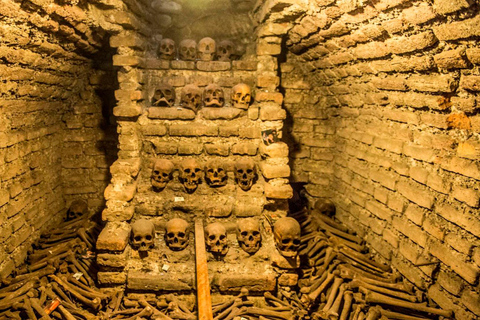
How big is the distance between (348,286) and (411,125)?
2041mm

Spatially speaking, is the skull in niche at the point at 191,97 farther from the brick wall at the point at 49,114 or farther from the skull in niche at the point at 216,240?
the skull in niche at the point at 216,240

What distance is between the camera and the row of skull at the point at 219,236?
3.75 meters

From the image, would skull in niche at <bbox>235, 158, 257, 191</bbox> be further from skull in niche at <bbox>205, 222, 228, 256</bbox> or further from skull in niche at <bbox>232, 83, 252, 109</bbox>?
skull in niche at <bbox>232, 83, 252, 109</bbox>

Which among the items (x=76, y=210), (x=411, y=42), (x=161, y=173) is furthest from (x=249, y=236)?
(x=76, y=210)

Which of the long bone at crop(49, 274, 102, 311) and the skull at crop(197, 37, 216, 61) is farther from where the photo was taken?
the skull at crop(197, 37, 216, 61)

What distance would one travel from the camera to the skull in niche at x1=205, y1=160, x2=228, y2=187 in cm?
428

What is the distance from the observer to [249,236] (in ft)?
12.8

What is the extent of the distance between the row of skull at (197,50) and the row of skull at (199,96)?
0.53m

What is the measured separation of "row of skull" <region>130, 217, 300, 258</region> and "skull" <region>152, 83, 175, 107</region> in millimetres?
1628

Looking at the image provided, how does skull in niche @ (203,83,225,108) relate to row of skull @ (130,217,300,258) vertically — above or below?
above

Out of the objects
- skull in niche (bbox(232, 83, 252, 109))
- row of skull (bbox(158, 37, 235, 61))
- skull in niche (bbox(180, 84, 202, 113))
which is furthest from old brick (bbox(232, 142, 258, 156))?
row of skull (bbox(158, 37, 235, 61))

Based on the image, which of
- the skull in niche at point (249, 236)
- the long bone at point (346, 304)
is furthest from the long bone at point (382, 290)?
the skull in niche at point (249, 236)

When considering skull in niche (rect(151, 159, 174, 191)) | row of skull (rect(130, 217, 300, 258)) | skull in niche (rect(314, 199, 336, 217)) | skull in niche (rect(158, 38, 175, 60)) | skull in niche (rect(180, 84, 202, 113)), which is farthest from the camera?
skull in niche (rect(314, 199, 336, 217))

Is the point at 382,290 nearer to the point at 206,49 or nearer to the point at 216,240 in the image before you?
the point at 216,240
